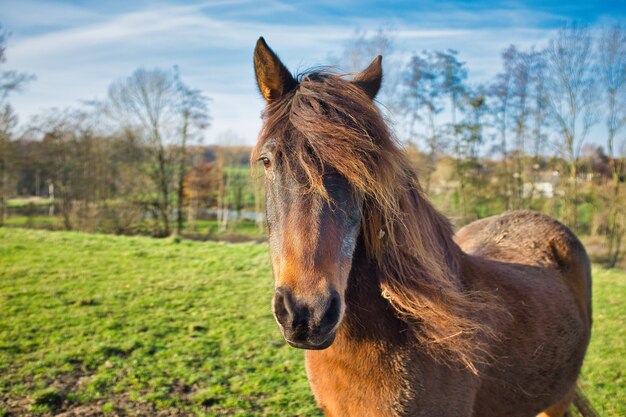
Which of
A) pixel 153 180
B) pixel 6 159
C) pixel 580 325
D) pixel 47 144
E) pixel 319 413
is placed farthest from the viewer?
pixel 153 180

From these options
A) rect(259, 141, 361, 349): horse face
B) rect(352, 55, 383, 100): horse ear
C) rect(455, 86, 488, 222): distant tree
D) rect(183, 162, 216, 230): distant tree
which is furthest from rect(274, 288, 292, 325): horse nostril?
rect(183, 162, 216, 230): distant tree

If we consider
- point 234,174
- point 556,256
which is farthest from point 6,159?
point 556,256

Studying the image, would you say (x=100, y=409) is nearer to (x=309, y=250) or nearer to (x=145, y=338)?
(x=145, y=338)

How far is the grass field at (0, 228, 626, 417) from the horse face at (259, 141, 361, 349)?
11.5 ft

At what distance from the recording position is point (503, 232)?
14.2 feet

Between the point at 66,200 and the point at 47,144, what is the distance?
12.2 feet

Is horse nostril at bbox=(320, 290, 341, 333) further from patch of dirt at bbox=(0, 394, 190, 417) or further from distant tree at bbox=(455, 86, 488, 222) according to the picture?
distant tree at bbox=(455, 86, 488, 222)

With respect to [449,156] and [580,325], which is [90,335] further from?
[449,156]

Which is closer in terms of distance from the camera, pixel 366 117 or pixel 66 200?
pixel 366 117

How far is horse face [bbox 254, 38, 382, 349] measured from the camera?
1597 millimetres

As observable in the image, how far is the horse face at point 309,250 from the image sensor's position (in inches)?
62.7

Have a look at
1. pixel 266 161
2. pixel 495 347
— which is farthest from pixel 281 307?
pixel 495 347

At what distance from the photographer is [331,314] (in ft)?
5.31

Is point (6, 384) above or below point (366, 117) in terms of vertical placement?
below
